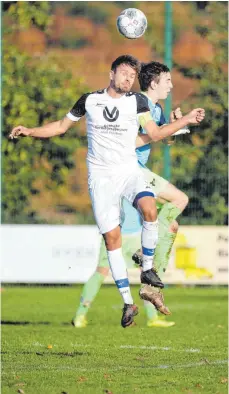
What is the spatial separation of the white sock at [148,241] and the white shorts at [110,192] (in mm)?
269

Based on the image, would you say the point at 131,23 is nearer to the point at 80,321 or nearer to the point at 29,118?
the point at 80,321

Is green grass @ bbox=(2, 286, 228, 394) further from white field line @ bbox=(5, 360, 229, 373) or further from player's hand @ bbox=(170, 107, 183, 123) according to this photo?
player's hand @ bbox=(170, 107, 183, 123)

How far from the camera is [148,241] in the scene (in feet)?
34.1

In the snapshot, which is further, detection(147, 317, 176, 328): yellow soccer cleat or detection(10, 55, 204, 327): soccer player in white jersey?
detection(147, 317, 176, 328): yellow soccer cleat

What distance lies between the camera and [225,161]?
66.8 ft

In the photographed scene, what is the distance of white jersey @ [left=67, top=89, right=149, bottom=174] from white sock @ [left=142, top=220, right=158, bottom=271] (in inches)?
20.5

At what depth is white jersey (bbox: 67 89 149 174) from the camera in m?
10.2

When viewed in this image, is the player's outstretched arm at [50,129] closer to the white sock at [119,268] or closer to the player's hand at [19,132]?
the player's hand at [19,132]

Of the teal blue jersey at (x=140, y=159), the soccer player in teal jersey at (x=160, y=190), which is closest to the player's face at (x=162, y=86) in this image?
the soccer player in teal jersey at (x=160, y=190)

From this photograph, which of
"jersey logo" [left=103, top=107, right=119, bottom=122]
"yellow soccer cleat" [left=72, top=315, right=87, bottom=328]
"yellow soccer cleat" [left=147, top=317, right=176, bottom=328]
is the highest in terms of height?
"jersey logo" [left=103, top=107, right=119, bottom=122]

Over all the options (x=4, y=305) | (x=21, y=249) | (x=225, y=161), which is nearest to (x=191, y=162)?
(x=225, y=161)

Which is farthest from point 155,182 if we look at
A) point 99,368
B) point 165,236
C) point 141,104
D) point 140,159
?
point 99,368

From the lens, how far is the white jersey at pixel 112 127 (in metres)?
10.2

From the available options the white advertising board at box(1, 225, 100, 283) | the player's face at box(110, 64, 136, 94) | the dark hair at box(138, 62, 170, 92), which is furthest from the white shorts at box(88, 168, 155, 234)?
the white advertising board at box(1, 225, 100, 283)
